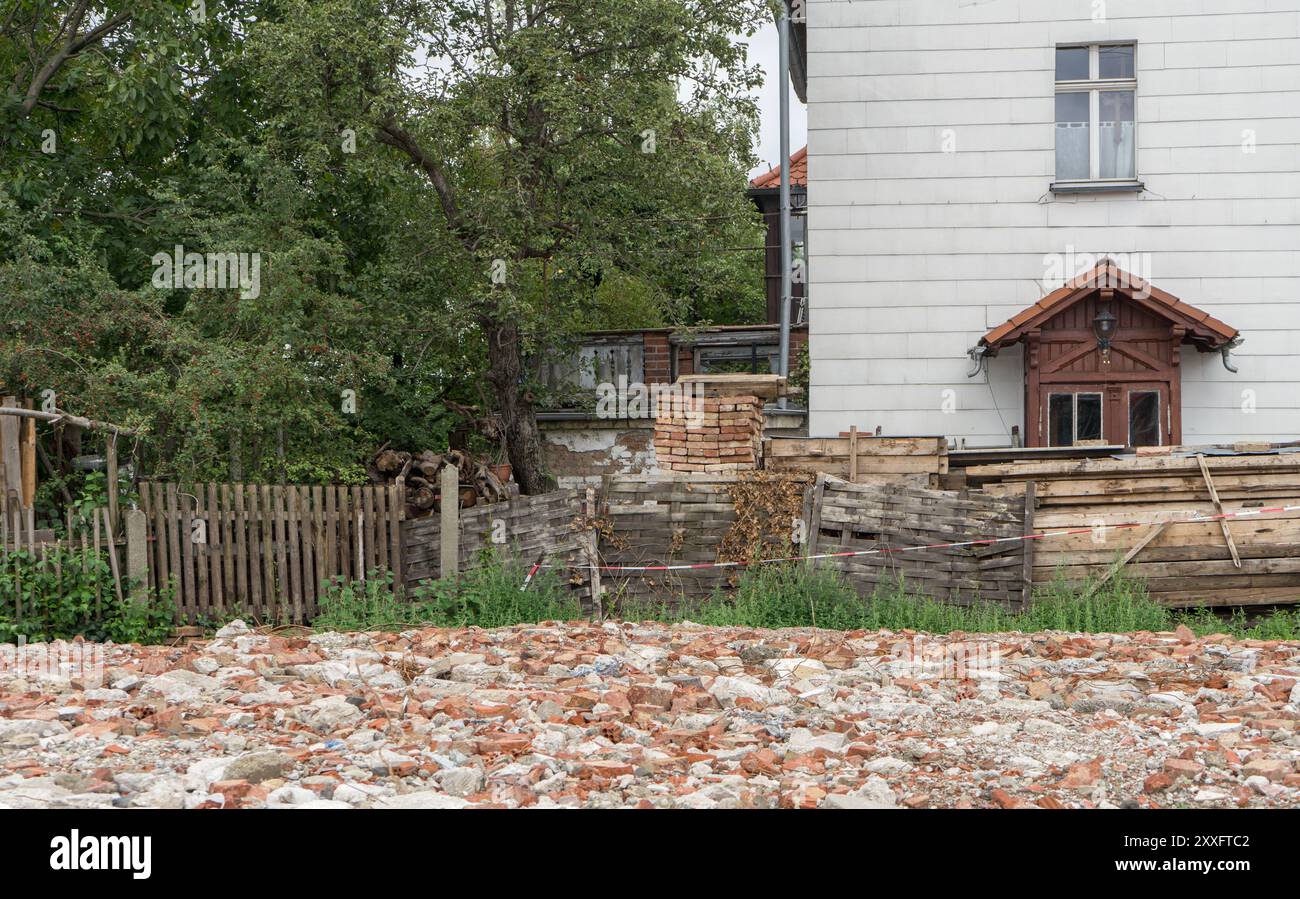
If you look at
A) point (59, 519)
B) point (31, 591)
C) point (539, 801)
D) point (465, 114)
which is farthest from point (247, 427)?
point (539, 801)

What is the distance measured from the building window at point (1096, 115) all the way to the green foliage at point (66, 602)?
11070 millimetres

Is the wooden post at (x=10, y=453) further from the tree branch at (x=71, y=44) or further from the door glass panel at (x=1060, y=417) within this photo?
the door glass panel at (x=1060, y=417)

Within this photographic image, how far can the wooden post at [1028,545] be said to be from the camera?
11.6 meters

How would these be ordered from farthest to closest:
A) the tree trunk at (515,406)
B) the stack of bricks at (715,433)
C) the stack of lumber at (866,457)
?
the tree trunk at (515,406), the stack of bricks at (715,433), the stack of lumber at (866,457)

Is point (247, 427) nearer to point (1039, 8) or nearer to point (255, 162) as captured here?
point (255, 162)

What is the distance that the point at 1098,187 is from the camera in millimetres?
14914

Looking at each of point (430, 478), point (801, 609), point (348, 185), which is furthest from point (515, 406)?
point (801, 609)

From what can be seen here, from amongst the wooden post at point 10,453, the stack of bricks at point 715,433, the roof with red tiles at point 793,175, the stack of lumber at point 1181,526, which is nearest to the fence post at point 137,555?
the wooden post at point 10,453

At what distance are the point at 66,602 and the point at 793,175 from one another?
59.9ft

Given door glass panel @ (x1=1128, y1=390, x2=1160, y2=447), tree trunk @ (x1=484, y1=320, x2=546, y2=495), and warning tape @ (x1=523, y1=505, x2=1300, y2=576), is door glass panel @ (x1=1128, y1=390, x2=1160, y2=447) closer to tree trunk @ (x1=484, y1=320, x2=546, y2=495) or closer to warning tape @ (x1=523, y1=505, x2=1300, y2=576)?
warning tape @ (x1=523, y1=505, x2=1300, y2=576)

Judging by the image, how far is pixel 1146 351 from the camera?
14883mm

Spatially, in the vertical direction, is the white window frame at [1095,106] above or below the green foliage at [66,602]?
above

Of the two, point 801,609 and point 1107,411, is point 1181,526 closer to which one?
point 1107,411

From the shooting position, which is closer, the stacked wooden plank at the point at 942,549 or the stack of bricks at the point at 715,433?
the stacked wooden plank at the point at 942,549
